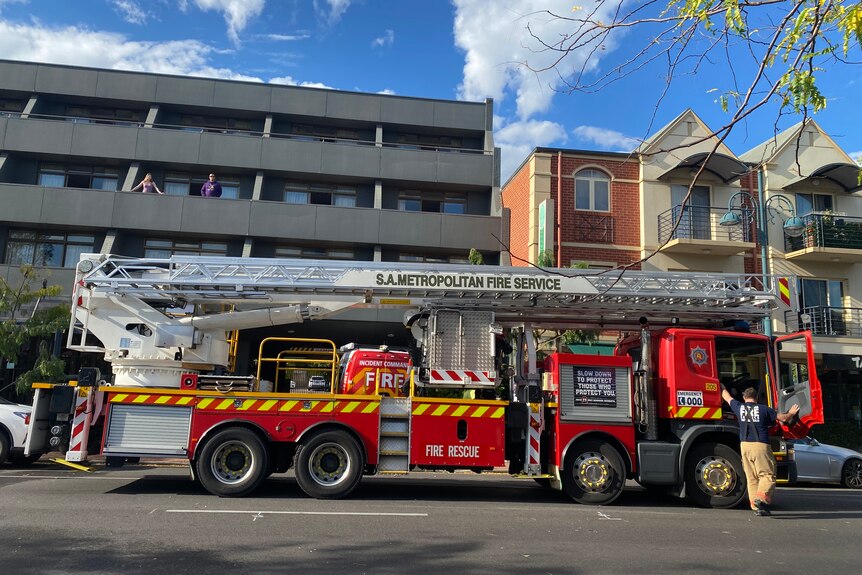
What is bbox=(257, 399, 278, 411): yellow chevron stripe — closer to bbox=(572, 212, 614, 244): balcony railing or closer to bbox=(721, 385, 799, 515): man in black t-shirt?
bbox=(721, 385, 799, 515): man in black t-shirt

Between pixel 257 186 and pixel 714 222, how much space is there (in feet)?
50.9

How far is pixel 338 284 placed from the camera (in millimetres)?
9969

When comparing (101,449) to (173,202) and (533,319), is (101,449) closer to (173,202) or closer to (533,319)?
(533,319)

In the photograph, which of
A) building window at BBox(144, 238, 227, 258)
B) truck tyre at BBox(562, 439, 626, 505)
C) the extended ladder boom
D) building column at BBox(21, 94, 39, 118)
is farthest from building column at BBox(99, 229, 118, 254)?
truck tyre at BBox(562, 439, 626, 505)

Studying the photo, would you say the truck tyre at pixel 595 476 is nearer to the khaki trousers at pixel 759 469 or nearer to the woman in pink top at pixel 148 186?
the khaki trousers at pixel 759 469

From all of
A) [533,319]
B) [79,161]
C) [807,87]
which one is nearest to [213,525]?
[533,319]

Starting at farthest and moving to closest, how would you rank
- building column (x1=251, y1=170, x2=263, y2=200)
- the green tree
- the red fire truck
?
1. building column (x1=251, y1=170, x2=263, y2=200)
2. the green tree
3. the red fire truck

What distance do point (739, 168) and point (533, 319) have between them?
43.9ft

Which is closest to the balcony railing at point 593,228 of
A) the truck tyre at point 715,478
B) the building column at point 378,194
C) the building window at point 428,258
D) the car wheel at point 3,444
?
the building window at point 428,258

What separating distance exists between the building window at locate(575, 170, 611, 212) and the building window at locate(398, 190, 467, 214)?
5352 millimetres

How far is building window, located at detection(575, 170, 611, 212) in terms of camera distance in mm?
21281

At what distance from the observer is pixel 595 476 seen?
372 inches

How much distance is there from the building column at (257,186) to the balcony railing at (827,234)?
1784cm

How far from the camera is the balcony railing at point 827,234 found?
20.7 metres
